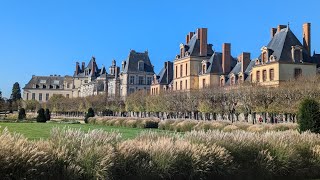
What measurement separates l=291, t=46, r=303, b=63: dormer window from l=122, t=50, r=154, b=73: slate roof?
4386cm

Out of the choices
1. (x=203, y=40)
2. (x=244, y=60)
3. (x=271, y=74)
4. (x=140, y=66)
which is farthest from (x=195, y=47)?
(x=140, y=66)

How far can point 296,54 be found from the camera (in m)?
44.6

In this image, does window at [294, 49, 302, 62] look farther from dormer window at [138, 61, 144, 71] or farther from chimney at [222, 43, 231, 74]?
dormer window at [138, 61, 144, 71]

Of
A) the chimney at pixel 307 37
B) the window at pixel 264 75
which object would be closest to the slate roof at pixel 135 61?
the window at pixel 264 75

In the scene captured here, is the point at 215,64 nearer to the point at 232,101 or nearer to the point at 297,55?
the point at 297,55

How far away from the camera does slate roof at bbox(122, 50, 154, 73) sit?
83250 millimetres

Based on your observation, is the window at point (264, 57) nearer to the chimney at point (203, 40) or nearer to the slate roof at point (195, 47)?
the chimney at point (203, 40)

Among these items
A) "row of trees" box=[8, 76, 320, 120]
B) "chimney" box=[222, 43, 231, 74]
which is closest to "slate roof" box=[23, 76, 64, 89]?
"row of trees" box=[8, 76, 320, 120]

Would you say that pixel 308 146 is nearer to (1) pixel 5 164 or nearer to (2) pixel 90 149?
(2) pixel 90 149

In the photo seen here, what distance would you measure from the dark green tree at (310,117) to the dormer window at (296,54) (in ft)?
106

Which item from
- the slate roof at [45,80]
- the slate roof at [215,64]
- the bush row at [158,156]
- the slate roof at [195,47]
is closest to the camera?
the bush row at [158,156]

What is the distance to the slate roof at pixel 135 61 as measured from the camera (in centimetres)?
8325

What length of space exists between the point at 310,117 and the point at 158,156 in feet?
25.3

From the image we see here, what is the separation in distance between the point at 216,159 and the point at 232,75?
4442 centimetres
